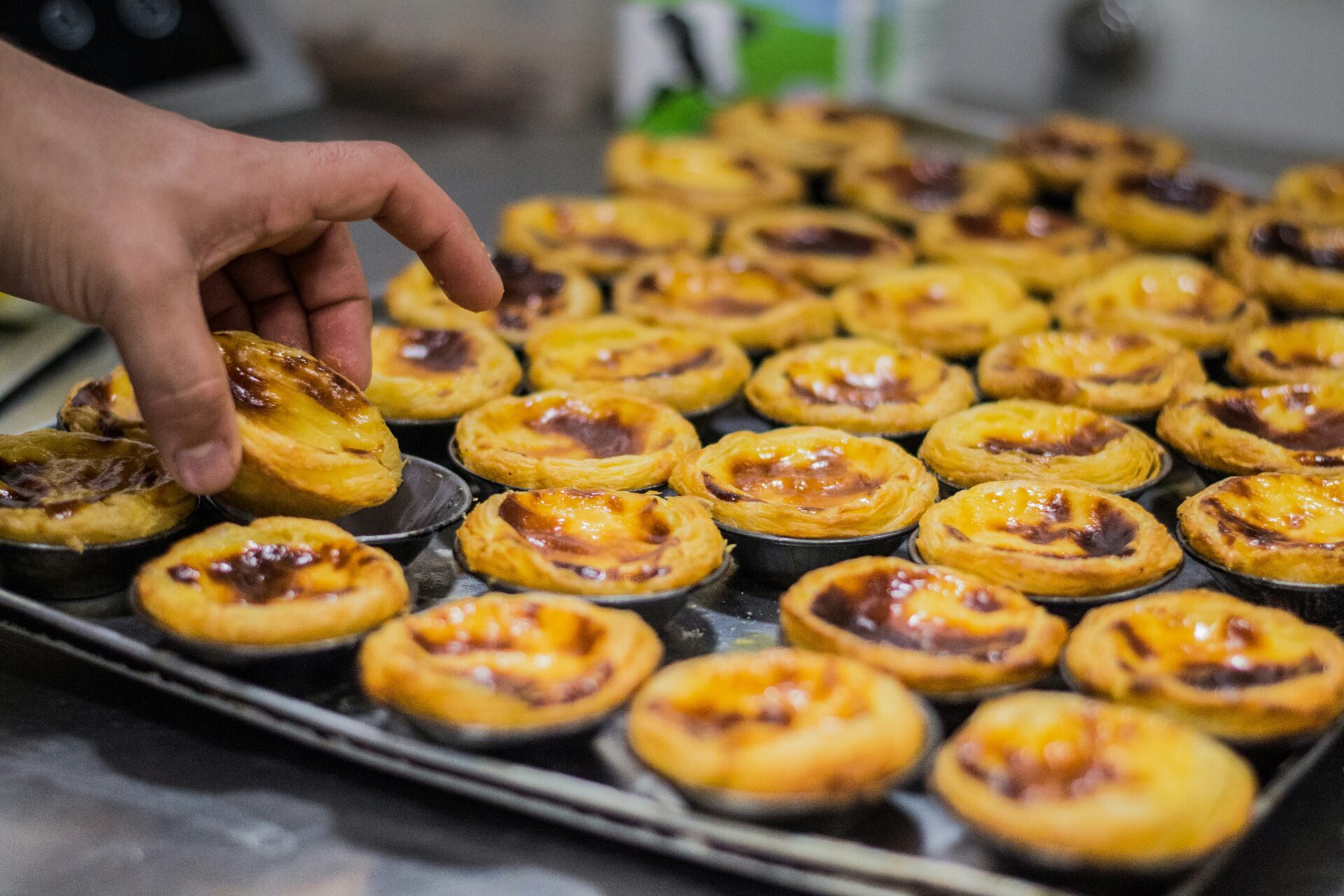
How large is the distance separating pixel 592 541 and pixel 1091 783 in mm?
1113

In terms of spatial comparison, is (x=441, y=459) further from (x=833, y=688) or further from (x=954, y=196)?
(x=954, y=196)

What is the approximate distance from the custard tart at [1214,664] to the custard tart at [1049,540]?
12cm

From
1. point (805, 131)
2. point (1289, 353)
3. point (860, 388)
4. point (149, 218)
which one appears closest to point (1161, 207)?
point (1289, 353)

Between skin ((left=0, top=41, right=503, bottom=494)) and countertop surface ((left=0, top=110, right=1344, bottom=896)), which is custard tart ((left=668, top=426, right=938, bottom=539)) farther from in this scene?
skin ((left=0, top=41, right=503, bottom=494))

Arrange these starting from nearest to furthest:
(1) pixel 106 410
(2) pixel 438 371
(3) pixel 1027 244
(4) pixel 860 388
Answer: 1. (1) pixel 106 410
2. (2) pixel 438 371
3. (4) pixel 860 388
4. (3) pixel 1027 244

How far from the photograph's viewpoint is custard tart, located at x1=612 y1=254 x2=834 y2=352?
3.96 m

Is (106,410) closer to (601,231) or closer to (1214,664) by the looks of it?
(601,231)

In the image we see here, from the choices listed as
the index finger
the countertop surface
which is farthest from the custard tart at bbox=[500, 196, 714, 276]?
the countertop surface

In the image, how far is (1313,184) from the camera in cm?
532

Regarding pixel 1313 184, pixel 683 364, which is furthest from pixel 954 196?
pixel 683 364

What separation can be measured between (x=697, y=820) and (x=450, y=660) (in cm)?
51

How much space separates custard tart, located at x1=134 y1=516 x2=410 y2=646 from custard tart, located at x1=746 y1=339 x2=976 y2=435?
52.8 inches

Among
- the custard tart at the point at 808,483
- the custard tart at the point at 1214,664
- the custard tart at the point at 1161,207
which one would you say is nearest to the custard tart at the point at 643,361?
the custard tart at the point at 808,483

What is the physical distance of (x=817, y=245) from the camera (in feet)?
15.7
